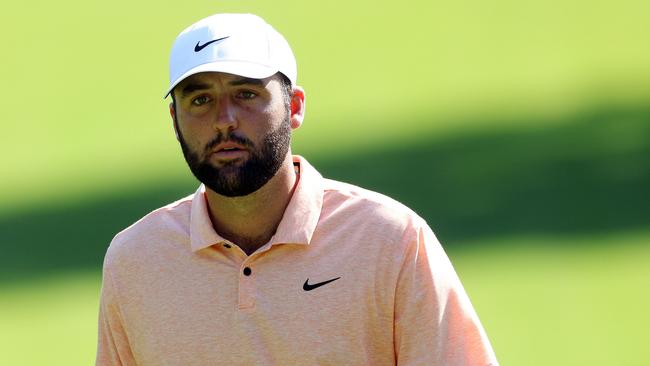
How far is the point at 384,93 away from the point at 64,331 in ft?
7.12

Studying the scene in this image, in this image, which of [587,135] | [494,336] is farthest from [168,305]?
[587,135]

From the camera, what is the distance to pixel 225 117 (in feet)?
9.64

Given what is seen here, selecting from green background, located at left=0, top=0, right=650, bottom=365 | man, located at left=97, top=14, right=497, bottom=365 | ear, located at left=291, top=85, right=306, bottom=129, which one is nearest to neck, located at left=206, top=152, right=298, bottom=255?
man, located at left=97, top=14, right=497, bottom=365

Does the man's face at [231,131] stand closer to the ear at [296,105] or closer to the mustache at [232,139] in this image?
the mustache at [232,139]

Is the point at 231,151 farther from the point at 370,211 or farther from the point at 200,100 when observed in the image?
the point at 370,211

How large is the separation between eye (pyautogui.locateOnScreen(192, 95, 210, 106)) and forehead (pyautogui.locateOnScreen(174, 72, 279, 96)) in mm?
21

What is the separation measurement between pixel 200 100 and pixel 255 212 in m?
0.28

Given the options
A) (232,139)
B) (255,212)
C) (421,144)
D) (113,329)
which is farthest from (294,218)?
(421,144)

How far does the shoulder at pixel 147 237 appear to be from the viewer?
3098 millimetres

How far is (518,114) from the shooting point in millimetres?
6801

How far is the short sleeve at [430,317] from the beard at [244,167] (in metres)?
0.34

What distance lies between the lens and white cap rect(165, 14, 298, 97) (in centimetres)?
295

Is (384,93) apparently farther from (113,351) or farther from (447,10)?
(113,351)

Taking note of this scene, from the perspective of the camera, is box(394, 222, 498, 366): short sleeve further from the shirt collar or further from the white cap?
the white cap
